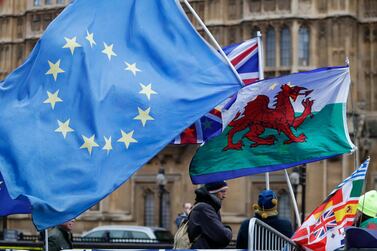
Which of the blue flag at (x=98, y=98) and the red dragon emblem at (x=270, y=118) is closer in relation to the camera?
the blue flag at (x=98, y=98)

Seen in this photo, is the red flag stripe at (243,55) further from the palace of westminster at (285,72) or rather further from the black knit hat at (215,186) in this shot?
the palace of westminster at (285,72)

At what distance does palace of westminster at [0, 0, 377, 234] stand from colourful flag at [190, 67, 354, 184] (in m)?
20.0

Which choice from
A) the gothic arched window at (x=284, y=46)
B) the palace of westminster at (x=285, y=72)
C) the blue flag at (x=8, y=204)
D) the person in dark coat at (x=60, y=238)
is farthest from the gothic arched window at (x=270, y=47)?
the blue flag at (x=8, y=204)

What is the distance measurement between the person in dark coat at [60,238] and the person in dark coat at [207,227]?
1.83 m

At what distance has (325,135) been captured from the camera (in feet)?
31.7

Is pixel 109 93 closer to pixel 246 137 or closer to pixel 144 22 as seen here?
pixel 144 22

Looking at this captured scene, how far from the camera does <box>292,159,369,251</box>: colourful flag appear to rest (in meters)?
7.99

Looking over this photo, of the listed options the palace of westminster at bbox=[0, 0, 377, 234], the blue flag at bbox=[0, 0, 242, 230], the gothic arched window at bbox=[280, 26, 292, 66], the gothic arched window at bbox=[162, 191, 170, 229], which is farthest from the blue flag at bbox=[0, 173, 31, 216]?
the gothic arched window at bbox=[162, 191, 170, 229]

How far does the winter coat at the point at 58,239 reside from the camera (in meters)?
9.68

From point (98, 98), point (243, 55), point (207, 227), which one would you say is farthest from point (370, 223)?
point (243, 55)

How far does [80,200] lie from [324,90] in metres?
3.36

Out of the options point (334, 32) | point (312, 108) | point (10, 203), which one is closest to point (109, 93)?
point (10, 203)

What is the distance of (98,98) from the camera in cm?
827

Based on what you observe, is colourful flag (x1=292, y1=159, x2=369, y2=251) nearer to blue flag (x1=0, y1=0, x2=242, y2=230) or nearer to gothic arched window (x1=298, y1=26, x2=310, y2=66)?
blue flag (x1=0, y1=0, x2=242, y2=230)
